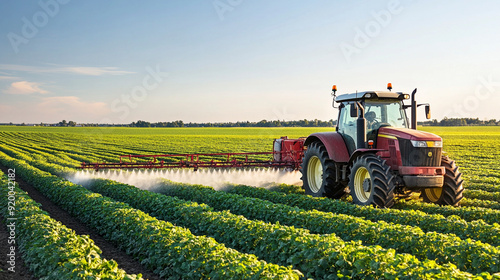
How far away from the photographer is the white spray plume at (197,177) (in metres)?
15.5

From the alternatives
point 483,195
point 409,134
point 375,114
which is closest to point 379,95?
point 375,114

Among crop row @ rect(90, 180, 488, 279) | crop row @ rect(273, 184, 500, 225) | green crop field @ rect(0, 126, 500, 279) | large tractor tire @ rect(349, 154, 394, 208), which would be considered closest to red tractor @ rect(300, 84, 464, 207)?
large tractor tire @ rect(349, 154, 394, 208)

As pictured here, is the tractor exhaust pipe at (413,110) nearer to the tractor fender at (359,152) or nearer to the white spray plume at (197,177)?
the tractor fender at (359,152)

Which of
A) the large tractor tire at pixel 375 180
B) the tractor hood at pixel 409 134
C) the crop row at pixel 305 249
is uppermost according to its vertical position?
the tractor hood at pixel 409 134

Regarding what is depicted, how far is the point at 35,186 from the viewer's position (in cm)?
1527

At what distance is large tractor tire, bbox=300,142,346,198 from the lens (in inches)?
444

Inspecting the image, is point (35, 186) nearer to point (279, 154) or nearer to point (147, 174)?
point (147, 174)

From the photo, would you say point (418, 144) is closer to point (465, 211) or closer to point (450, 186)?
point (450, 186)

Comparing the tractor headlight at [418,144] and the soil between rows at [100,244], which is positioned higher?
the tractor headlight at [418,144]

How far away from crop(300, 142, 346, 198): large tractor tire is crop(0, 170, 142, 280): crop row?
243 inches

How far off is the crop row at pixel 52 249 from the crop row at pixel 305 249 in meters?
2.11

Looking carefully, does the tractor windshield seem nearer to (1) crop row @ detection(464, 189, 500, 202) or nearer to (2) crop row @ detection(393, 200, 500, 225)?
(2) crop row @ detection(393, 200, 500, 225)

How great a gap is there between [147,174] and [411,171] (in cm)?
974

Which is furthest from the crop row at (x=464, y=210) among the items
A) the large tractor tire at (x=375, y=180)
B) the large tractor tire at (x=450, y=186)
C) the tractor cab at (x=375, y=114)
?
the tractor cab at (x=375, y=114)
